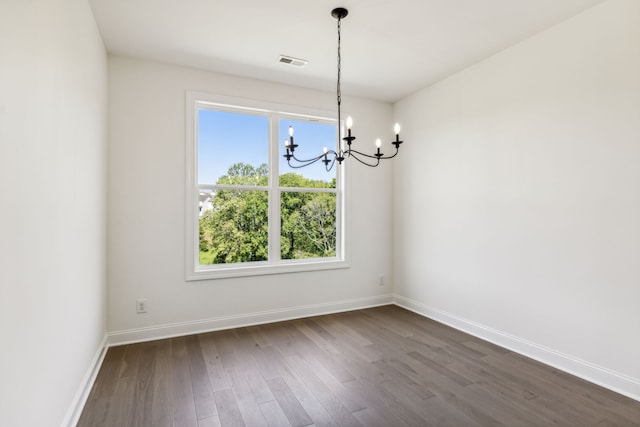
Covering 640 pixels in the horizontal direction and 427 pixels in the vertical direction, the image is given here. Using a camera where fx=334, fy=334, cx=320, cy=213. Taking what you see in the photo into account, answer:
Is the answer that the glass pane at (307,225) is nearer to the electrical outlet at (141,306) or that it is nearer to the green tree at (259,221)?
the green tree at (259,221)

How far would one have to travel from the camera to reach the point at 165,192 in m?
3.34

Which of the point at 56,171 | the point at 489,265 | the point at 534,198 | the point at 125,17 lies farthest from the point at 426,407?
the point at 125,17

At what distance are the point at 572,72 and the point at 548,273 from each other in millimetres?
1602

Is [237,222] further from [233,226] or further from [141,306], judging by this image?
[141,306]

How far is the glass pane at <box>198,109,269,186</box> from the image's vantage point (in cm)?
364

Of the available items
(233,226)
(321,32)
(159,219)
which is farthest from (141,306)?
(321,32)

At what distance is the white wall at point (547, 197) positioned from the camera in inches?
91.5

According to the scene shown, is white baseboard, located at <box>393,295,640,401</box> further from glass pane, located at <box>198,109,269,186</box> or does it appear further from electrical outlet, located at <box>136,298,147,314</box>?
electrical outlet, located at <box>136,298,147,314</box>

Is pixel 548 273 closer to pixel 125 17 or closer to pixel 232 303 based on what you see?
pixel 232 303

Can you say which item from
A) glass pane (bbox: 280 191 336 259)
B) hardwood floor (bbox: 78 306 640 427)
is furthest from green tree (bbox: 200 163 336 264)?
hardwood floor (bbox: 78 306 640 427)

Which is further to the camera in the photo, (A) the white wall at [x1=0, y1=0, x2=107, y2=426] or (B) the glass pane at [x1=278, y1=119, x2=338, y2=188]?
(B) the glass pane at [x1=278, y1=119, x2=338, y2=188]

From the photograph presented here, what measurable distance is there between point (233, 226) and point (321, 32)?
7.03 feet

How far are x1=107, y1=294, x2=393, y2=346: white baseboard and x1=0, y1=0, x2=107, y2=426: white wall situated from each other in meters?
0.64

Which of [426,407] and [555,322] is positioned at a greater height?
[555,322]
